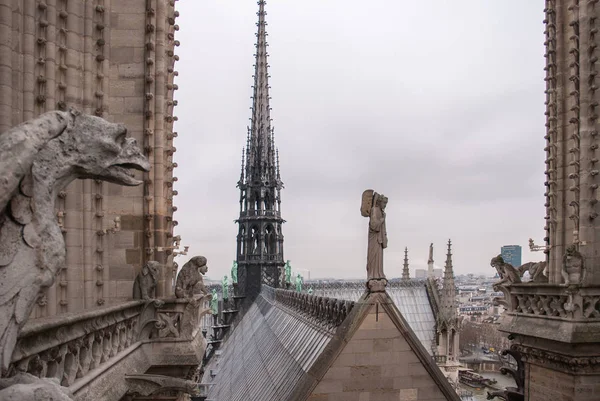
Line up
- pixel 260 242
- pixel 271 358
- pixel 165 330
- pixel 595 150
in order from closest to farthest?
pixel 165 330 → pixel 595 150 → pixel 271 358 → pixel 260 242

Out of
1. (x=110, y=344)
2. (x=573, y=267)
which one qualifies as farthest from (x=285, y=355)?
(x=110, y=344)

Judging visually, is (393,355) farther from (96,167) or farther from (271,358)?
(96,167)

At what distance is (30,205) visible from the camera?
267 centimetres

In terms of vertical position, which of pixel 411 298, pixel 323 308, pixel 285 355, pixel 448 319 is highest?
pixel 323 308

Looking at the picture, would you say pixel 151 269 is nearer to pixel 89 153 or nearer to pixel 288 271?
pixel 89 153

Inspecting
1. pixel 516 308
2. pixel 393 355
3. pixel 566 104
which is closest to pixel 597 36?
pixel 566 104

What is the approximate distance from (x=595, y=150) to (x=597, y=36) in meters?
1.79

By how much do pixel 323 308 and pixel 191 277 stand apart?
21.0 ft

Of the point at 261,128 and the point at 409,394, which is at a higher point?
the point at 261,128

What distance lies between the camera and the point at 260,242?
141 ft

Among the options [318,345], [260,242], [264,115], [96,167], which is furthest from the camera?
[264,115]

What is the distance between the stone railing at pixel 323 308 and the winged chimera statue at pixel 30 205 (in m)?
9.34

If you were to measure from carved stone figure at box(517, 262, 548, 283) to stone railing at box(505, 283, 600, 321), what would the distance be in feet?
1.50

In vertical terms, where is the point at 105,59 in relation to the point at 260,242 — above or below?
above
